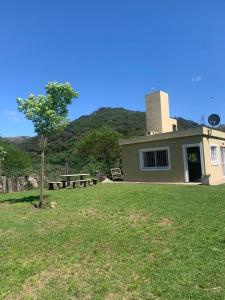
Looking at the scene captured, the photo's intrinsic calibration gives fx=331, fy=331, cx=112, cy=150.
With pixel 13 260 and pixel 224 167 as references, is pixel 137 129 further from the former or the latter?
pixel 13 260

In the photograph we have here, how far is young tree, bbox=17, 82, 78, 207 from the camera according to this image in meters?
12.2

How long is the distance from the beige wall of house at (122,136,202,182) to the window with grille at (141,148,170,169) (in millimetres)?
258

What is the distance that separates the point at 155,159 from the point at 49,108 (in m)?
9.49

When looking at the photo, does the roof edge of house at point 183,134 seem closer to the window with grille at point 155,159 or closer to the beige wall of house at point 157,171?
the beige wall of house at point 157,171

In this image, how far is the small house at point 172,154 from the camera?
59.8 feet

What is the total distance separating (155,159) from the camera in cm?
2014

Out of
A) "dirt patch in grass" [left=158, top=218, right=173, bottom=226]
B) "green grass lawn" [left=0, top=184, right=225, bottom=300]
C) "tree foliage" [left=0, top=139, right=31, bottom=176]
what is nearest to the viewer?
"green grass lawn" [left=0, top=184, right=225, bottom=300]

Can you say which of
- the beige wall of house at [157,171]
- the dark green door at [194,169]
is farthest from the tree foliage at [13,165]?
the dark green door at [194,169]

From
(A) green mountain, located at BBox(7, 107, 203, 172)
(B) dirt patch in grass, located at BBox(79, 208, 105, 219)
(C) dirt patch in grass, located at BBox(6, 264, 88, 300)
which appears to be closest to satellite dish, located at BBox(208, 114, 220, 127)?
(B) dirt patch in grass, located at BBox(79, 208, 105, 219)

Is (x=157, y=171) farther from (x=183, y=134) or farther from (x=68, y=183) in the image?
(x=68, y=183)

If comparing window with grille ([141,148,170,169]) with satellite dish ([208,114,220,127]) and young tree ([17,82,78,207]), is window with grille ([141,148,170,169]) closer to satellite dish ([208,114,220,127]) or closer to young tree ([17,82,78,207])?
satellite dish ([208,114,220,127])

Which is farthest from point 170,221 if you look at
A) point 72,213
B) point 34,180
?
point 34,180

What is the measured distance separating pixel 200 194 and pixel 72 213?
5386 millimetres

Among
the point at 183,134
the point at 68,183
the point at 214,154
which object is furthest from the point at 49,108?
the point at 214,154
